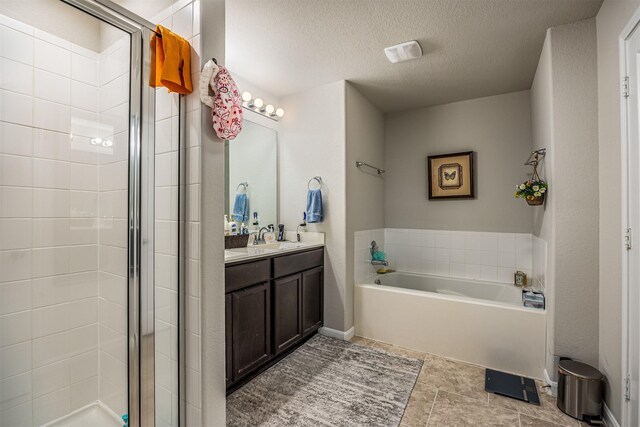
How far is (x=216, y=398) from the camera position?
4.66 ft

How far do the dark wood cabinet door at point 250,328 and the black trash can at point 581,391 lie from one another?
6.39 ft

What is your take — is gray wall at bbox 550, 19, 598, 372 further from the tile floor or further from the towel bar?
the towel bar

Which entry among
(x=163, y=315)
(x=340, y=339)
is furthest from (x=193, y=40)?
(x=340, y=339)

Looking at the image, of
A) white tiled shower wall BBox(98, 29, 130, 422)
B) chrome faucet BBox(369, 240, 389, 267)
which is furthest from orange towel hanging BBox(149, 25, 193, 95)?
chrome faucet BBox(369, 240, 389, 267)

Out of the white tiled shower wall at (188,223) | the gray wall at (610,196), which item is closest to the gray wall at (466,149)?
the gray wall at (610,196)

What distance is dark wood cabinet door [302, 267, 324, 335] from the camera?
270cm

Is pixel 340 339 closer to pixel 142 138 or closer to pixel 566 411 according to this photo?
pixel 566 411

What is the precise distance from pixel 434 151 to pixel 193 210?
2986mm

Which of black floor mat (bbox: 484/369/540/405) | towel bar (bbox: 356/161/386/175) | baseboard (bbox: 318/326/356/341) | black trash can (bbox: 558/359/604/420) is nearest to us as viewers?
black trash can (bbox: 558/359/604/420)

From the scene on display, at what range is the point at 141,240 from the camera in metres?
1.37

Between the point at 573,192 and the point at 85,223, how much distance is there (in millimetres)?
2966

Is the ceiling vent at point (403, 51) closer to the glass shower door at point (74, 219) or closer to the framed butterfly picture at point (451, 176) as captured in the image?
the framed butterfly picture at point (451, 176)

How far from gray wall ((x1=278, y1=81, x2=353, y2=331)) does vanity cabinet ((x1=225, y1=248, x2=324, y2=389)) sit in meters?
0.14

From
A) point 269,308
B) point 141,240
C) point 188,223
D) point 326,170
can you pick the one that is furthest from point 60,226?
point 326,170
